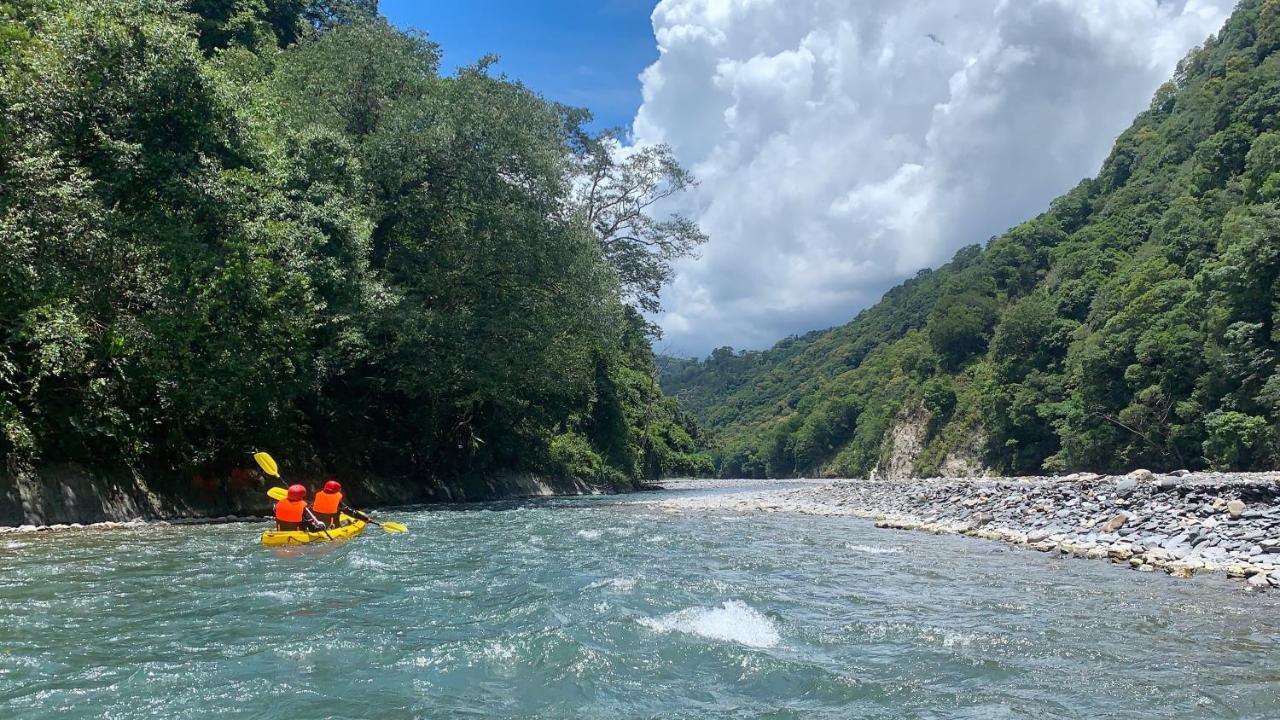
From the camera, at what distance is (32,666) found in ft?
17.3

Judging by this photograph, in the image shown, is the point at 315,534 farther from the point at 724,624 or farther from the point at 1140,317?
the point at 1140,317

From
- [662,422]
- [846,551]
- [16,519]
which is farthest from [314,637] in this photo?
[662,422]

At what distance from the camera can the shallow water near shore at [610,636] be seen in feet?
16.0

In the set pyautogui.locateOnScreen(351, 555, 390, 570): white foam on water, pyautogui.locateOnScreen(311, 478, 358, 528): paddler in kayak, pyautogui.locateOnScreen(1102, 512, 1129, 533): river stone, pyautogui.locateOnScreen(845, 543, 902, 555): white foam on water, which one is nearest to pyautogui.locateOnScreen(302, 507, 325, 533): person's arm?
pyautogui.locateOnScreen(311, 478, 358, 528): paddler in kayak

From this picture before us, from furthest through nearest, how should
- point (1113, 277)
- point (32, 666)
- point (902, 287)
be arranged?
point (902, 287)
point (1113, 277)
point (32, 666)

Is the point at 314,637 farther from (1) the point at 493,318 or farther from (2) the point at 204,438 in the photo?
(1) the point at 493,318

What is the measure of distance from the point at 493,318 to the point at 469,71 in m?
9.52

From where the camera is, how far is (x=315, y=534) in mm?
12453

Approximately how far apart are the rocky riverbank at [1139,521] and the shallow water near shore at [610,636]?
38.3 inches

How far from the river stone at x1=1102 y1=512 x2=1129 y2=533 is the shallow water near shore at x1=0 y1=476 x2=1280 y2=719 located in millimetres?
2519

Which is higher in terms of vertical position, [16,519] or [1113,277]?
[1113,277]

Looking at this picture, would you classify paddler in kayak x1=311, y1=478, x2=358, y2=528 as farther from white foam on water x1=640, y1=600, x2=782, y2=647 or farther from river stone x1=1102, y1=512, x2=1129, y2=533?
river stone x1=1102, y1=512, x2=1129, y2=533

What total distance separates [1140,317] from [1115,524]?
103 ft

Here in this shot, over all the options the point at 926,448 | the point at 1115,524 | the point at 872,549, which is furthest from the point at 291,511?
the point at 926,448
